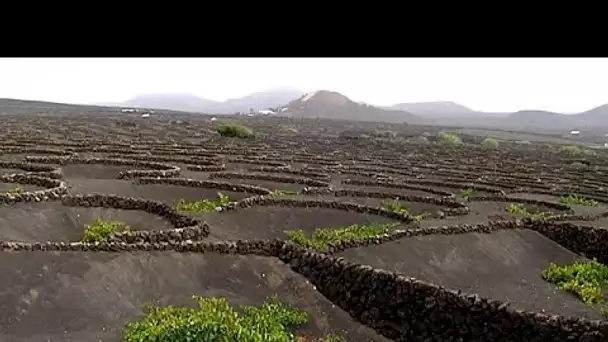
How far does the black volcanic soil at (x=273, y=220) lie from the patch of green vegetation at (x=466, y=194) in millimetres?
9398

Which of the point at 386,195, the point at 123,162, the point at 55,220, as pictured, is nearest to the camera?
the point at 55,220

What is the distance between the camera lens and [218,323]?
47.4ft

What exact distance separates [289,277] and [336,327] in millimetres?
2490

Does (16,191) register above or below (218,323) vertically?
above

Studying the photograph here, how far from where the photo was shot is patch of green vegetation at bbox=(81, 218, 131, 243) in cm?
2092

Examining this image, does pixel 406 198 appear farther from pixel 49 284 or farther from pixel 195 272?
pixel 49 284

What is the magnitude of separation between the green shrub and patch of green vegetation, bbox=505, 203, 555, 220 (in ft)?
21.1

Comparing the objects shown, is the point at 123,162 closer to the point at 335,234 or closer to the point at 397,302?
the point at 335,234

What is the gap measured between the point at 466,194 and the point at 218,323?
25.2 metres

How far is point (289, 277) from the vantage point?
20031 mm

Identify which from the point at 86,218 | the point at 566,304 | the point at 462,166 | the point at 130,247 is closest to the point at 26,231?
the point at 86,218

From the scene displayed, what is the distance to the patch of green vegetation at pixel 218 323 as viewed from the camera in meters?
13.9

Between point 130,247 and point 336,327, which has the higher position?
point 130,247

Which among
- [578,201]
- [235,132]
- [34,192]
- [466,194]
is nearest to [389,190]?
[466,194]
